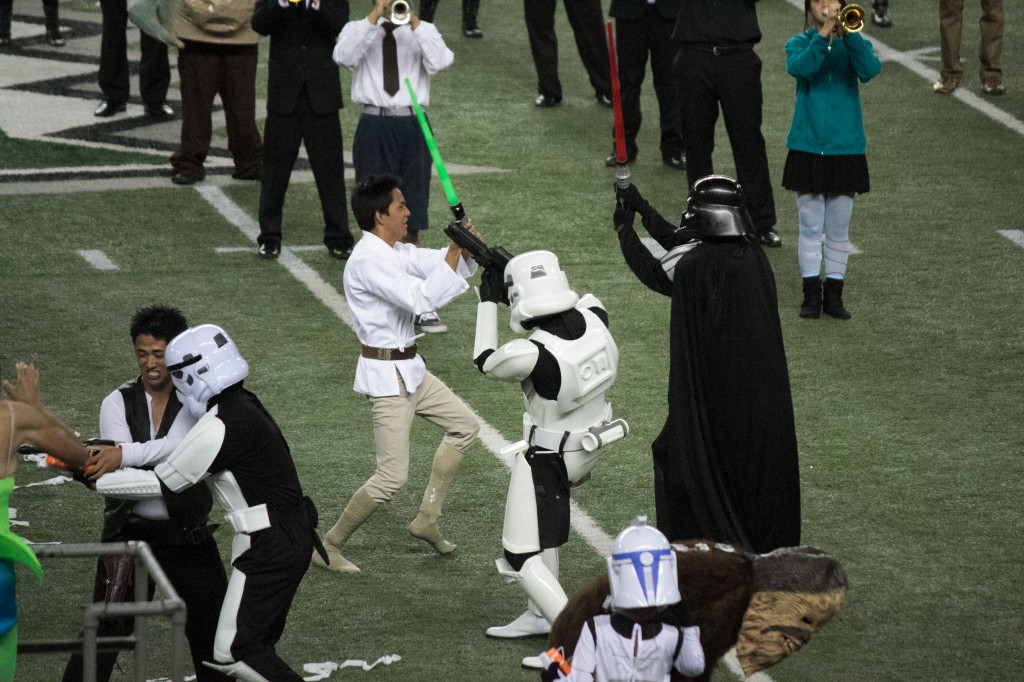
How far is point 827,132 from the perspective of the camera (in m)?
10.6

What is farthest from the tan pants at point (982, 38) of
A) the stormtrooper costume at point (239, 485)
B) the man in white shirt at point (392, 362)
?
the stormtrooper costume at point (239, 485)

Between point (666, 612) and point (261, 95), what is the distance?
12.1 metres

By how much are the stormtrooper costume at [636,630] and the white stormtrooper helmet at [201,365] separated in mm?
1898

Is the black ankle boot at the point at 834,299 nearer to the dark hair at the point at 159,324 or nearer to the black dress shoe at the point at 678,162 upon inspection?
the black dress shoe at the point at 678,162

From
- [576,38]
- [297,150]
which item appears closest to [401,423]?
[297,150]

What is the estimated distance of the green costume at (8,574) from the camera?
5.06 meters

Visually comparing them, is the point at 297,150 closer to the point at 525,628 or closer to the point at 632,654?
the point at 525,628

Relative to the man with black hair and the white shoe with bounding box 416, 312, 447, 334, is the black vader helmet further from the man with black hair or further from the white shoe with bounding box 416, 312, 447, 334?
the white shoe with bounding box 416, 312, 447, 334

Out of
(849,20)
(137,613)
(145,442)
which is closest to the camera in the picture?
(137,613)

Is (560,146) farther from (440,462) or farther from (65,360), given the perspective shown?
(440,462)

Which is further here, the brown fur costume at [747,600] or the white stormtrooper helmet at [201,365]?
the white stormtrooper helmet at [201,365]

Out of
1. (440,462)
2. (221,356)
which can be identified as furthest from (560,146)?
(221,356)

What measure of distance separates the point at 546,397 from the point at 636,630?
2.06 meters

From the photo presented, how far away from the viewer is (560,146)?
48.8ft
